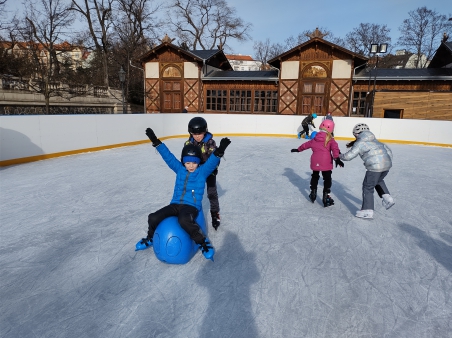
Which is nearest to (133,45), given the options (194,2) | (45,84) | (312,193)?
(194,2)

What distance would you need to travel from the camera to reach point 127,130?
914cm

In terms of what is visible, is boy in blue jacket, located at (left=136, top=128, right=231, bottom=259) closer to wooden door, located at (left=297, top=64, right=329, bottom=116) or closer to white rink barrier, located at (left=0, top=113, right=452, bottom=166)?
white rink barrier, located at (left=0, top=113, right=452, bottom=166)

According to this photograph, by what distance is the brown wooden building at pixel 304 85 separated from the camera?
13.8 m

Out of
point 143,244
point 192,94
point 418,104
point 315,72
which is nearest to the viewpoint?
point 143,244

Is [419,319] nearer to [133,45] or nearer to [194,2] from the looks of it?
[133,45]

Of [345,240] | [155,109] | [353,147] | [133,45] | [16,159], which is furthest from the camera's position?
[133,45]

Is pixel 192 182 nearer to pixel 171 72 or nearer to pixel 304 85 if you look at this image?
pixel 304 85

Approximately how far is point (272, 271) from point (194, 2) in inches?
1314

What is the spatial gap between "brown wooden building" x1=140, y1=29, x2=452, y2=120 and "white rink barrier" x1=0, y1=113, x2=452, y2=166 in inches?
115

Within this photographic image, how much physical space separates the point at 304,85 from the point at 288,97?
3.75 ft

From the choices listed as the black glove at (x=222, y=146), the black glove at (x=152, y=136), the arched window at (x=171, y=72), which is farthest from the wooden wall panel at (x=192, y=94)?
the black glove at (x=222, y=146)

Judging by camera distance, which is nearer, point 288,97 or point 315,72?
point 315,72

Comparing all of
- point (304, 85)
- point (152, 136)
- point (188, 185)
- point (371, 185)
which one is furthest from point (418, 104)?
→ point (152, 136)

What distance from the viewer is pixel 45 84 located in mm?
16062
